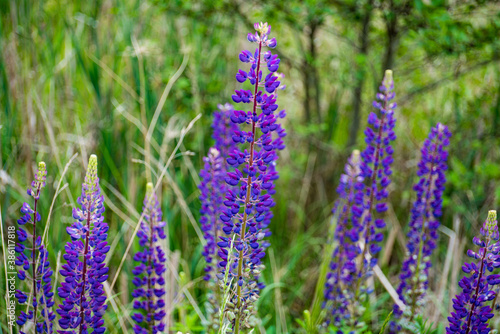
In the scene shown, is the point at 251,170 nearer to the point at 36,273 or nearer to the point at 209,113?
the point at 36,273

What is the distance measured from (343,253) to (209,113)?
2020 mm

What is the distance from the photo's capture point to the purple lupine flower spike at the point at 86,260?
5.95ft

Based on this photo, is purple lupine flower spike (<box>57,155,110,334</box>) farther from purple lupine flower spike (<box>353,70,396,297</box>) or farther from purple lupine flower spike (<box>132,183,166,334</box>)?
purple lupine flower spike (<box>353,70,396,297</box>)

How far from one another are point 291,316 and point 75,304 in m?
2.05

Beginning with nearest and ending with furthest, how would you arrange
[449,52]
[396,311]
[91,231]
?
[91,231], [396,311], [449,52]

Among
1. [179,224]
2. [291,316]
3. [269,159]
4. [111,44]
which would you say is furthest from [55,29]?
[269,159]

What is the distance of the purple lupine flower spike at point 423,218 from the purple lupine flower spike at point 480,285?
1.70ft

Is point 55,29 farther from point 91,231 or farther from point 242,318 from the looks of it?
point 242,318

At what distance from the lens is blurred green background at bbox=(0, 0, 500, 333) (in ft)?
11.5

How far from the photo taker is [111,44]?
4.73 meters

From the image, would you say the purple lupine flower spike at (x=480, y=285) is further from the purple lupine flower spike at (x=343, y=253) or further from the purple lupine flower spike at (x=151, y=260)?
the purple lupine flower spike at (x=151, y=260)

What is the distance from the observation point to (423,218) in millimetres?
2766

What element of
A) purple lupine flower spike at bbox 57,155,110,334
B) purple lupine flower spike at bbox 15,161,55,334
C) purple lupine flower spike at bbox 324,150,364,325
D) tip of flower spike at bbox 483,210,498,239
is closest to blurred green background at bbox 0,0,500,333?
purple lupine flower spike at bbox 324,150,364,325

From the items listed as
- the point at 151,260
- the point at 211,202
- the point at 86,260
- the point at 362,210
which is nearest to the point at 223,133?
the point at 211,202
